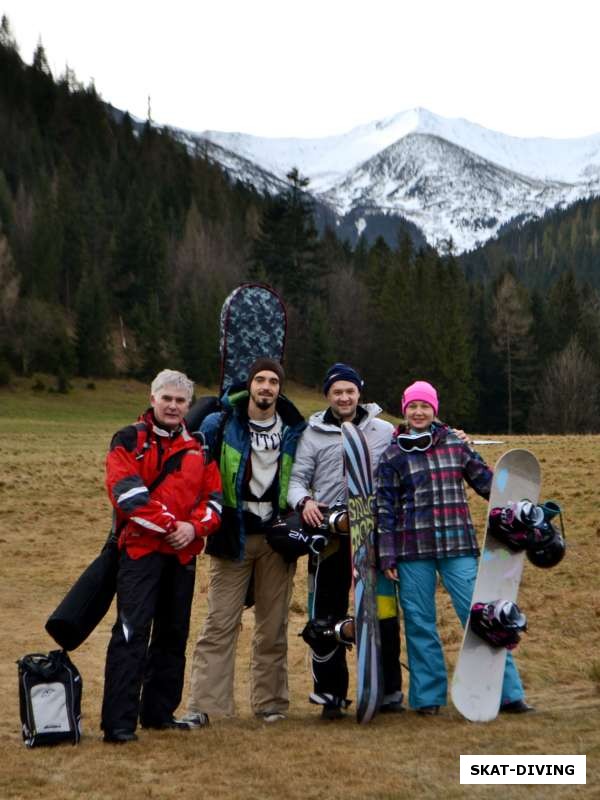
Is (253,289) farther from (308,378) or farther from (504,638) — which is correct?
(308,378)

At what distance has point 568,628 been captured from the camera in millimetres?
8016

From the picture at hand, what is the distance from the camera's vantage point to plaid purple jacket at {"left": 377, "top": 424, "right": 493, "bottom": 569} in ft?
17.5

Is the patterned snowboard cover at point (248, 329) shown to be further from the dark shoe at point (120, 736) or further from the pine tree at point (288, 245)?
the pine tree at point (288, 245)

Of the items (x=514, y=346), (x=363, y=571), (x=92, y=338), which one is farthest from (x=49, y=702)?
(x=514, y=346)

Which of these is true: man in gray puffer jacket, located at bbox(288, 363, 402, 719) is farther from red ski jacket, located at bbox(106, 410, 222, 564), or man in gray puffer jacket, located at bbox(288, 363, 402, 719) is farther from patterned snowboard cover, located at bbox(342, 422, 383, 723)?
red ski jacket, located at bbox(106, 410, 222, 564)

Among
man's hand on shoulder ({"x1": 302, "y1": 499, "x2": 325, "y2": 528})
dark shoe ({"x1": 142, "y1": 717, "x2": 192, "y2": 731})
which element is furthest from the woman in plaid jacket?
dark shoe ({"x1": 142, "y1": 717, "x2": 192, "y2": 731})

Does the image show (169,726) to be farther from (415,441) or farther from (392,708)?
(415,441)

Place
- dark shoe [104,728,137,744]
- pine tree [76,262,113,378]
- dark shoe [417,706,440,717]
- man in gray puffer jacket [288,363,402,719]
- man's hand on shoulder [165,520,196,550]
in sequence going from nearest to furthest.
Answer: dark shoe [104,728,137,744], man's hand on shoulder [165,520,196,550], dark shoe [417,706,440,717], man in gray puffer jacket [288,363,402,719], pine tree [76,262,113,378]

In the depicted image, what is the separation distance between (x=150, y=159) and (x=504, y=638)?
97.0 metres

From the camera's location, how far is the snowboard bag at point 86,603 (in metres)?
5.08

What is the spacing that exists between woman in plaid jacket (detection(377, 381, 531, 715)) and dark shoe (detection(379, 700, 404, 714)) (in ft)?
0.32

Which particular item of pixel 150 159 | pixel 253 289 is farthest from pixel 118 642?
pixel 150 159

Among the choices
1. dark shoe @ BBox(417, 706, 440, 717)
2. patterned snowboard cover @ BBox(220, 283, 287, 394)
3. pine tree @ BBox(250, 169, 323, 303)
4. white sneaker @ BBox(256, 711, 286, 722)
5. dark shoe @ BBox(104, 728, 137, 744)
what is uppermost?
pine tree @ BBox(250, 169, 323, 303)

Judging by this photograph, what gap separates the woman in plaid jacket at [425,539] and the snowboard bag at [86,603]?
1.54 metres
